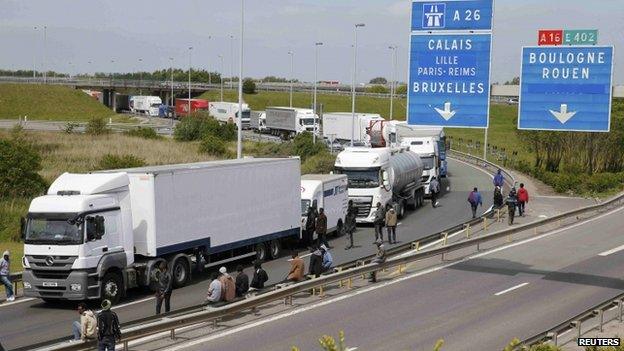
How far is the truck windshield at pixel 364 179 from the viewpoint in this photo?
37719 mm

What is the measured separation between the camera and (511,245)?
31000 mm

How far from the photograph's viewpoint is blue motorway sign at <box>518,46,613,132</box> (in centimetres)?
2352

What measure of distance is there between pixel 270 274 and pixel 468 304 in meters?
7.05

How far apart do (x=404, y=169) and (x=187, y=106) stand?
261 ft

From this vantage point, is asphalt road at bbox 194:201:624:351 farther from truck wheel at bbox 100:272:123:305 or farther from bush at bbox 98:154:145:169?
bush at bbox 98:154:145:169

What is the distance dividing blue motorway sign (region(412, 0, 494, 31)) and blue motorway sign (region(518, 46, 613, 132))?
4.87 feet

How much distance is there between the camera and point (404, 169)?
4156 centimetres

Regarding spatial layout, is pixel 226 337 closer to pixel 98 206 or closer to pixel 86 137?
pixel 98 206

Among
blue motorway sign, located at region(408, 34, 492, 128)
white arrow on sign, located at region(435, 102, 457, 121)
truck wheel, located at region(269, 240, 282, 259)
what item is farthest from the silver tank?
white arrow on sign, located at region(435, 102, 457, 121)

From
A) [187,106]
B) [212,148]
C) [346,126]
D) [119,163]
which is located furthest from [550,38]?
[187,106]

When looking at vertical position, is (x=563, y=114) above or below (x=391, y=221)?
above

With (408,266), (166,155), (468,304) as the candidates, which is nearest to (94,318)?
(468,304)

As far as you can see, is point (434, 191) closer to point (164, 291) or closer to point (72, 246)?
point (72, 246)

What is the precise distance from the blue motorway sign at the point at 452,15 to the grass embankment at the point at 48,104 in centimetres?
10318
